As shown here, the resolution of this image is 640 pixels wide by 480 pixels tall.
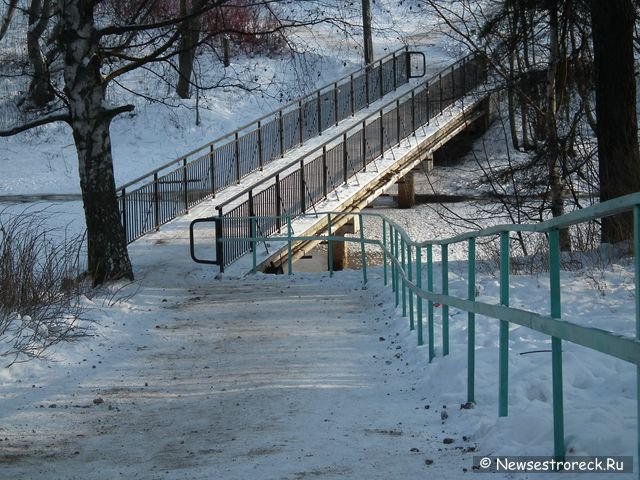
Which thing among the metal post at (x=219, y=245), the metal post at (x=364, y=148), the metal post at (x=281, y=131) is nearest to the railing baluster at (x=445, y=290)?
the metal post at (x=219, y=245)

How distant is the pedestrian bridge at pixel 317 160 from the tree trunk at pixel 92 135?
Answer: 2.49m

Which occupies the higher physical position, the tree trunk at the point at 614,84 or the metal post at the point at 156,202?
the tree trunk at the point at 614,84

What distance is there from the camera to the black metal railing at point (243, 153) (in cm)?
2014

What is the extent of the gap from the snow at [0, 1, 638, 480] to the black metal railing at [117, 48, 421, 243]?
6292 mm

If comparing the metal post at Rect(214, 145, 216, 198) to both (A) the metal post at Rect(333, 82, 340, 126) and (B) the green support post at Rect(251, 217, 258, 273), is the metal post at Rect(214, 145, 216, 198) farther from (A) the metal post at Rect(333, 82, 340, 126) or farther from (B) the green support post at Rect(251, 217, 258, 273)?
(A) the metal post at Rect(333, 82, 340, 126)

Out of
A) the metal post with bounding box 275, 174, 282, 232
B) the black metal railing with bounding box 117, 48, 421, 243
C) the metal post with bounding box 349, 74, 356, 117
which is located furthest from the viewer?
the metal post with bounding box 349, 74, 356, 117

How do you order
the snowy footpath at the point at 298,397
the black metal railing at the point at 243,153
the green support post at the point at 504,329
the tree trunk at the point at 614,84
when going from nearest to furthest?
the snowy footpath at the point at 298,397, the green support post at the point at 504,329, the tree trunk at the point at 614,84, the black metal railing at the point at 243,153

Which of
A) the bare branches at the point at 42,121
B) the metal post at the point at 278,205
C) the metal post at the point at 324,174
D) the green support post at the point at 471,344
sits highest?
the bare branches at the point at 42,121

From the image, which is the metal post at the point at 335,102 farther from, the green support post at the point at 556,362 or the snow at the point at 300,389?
the green support post at the point at 556,362

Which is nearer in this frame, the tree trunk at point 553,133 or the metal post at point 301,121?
the tree trunk at point 553,133

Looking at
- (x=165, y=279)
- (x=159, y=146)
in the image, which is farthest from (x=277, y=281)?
(x=159, y=146)

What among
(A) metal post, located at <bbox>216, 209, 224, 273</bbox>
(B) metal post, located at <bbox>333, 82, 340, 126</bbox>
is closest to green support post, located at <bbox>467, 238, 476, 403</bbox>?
(A) metal post, located at <bbox>216, 209, 224, 273</bbox>

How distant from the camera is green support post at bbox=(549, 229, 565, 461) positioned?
445cm

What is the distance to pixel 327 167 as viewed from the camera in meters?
21.2
